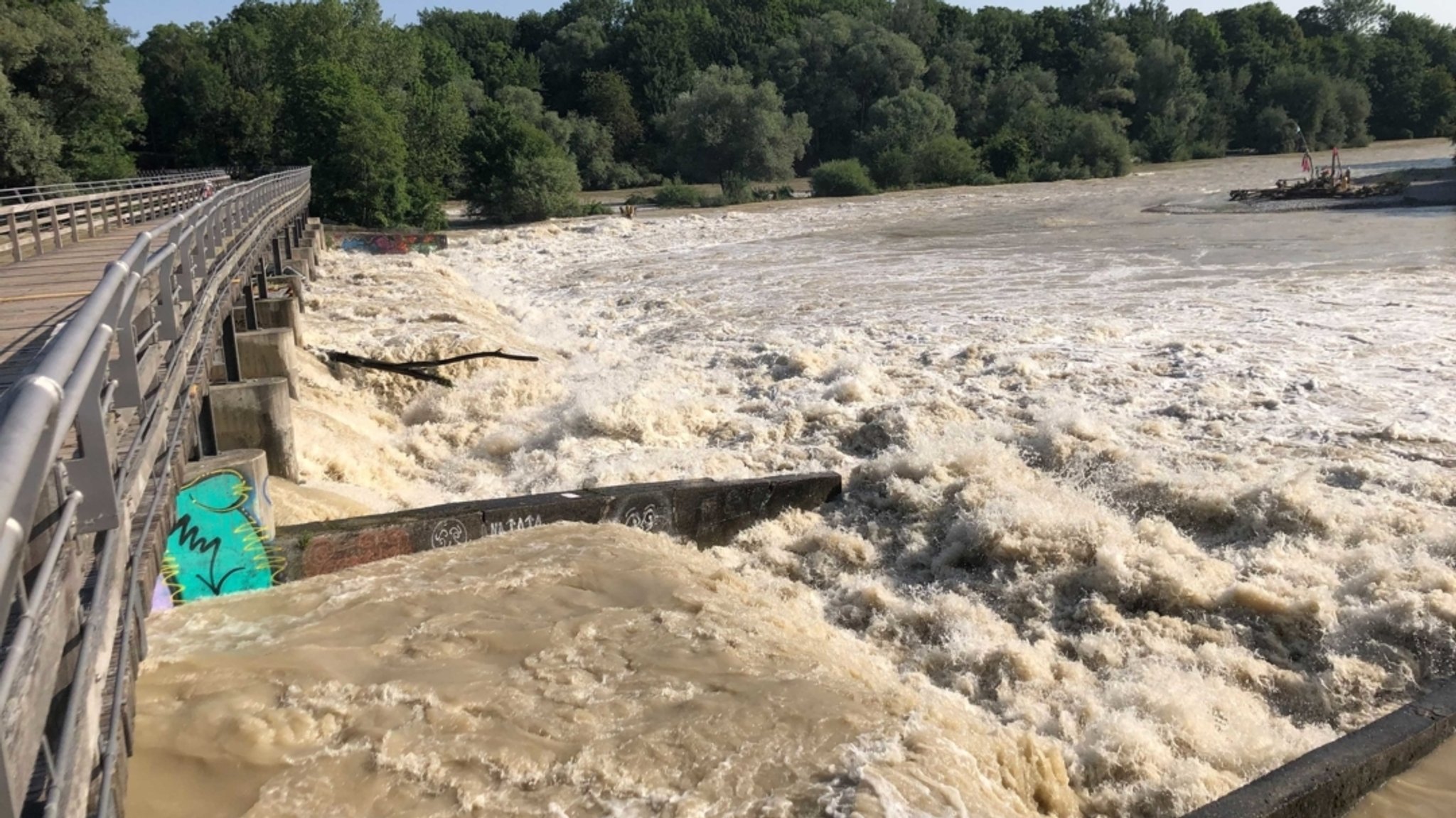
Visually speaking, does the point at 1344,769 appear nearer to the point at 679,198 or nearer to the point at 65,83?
the point at 65,83

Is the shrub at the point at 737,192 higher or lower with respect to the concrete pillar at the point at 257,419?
higher

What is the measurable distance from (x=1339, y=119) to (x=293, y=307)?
95765mm

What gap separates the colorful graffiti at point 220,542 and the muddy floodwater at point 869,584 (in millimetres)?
418

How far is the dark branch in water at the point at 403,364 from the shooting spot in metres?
15.8

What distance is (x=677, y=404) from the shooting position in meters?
14.8

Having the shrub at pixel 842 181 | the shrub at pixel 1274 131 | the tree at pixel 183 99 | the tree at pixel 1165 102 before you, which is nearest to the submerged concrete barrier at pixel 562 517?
the shrub at pixel 842 181

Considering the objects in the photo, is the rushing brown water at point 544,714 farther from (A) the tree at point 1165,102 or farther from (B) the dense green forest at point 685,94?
(A) the tree at point 1165,102

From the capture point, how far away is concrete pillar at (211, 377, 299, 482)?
34.4 ft

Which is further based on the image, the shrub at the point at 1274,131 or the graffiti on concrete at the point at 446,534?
the shrub at the point at 1274,131

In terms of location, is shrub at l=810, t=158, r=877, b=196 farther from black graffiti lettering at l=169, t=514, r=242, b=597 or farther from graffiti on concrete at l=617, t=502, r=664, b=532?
black graffiti lettering at l=169, t=514, r=242, b=597

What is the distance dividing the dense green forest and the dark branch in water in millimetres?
31435

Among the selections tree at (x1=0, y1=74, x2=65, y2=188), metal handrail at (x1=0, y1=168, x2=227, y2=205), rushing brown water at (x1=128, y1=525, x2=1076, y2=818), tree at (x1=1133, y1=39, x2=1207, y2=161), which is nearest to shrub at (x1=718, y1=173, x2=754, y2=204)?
metal handrail at (x1=0, y1=168, x2=227, y2=205)

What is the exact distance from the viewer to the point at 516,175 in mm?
52031

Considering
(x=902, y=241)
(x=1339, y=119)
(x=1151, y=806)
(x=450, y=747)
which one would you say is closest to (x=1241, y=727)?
(x=1151, y=806)
